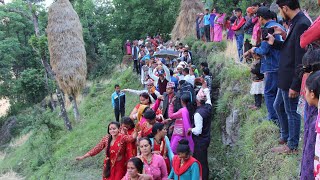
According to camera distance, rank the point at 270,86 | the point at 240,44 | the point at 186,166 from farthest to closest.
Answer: the point at 240,44
the point at 270,86
the point at 186,166

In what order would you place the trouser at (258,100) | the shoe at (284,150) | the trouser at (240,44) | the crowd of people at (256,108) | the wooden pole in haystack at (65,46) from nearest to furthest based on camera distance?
1. the crowd of people at (256,108)
2. the shoe at (284,150)
3. the trouser at (258,100)
4. the trouser at (240,44)
5. the wooden pole in haystack at (65,46)

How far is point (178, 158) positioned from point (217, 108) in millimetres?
3765

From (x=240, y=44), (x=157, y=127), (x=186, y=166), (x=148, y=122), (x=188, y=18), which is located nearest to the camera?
(x=186, y=166)

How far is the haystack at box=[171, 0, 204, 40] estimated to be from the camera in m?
16.4

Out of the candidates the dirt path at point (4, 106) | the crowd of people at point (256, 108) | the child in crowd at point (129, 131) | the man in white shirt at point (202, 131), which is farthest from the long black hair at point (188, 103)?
the dirt path at point (4, 106)

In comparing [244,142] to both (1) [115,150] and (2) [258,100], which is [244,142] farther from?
(1) [115,150]

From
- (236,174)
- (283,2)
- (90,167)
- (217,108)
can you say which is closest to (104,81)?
(90,167)

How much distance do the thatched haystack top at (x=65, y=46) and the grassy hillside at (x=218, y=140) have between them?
6.17 feet

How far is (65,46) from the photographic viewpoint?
15.3 meters

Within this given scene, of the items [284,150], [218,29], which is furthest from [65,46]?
[284,150]

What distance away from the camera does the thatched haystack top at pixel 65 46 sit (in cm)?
1514

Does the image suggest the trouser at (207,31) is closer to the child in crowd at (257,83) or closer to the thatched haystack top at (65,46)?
the thatched haystack top at (65,46)

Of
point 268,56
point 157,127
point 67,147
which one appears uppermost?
point 268,56

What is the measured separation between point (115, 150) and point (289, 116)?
2.27 metres
